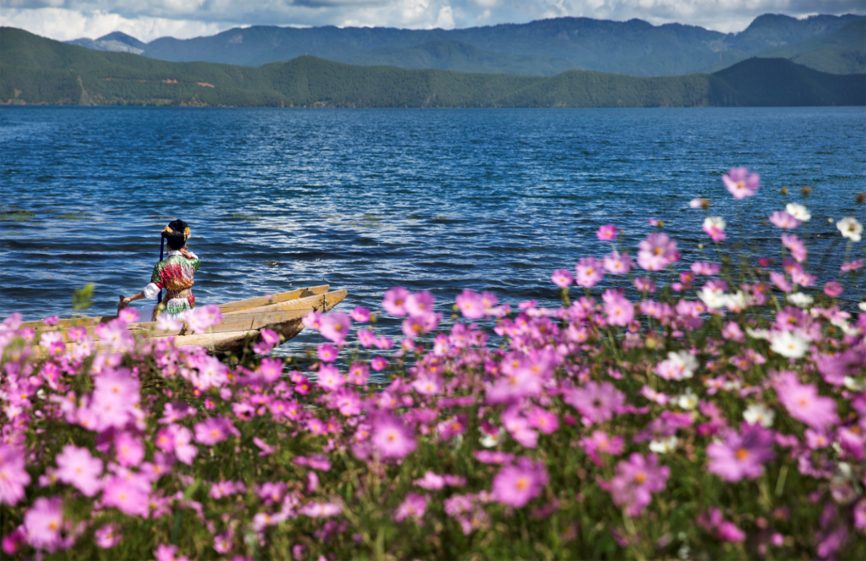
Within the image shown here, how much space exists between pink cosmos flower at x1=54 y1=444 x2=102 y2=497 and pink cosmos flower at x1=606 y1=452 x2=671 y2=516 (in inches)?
81.9

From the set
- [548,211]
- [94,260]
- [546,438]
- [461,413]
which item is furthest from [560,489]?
[548,211]

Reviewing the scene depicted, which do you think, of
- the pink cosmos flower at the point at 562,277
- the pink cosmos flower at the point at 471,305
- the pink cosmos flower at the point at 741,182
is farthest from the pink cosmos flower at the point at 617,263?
the pink cosmos flower at the point at 471,305

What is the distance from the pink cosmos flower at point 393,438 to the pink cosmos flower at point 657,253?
2.09 meters

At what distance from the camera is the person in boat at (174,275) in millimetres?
9352

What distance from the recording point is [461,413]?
3.44m

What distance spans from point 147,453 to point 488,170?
41497 millimetres

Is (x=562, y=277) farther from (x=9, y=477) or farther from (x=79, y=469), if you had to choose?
(x=9, y=477)

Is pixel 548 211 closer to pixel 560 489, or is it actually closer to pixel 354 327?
pixel 354 327

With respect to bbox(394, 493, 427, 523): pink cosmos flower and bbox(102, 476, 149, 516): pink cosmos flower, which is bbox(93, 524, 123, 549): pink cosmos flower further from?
bbox(394, 493, 427, 523): pink cosmos flower

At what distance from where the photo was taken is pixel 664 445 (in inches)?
109

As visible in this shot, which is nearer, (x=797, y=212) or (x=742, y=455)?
(x=742, y=455)

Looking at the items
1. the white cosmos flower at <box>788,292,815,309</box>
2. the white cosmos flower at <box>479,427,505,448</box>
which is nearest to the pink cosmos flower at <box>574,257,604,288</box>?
the white cosmos flower at <box>788,292,815,309</box>

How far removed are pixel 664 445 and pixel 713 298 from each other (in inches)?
56.5

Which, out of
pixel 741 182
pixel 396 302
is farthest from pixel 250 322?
pixel 741 182
